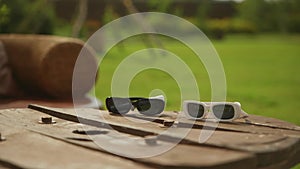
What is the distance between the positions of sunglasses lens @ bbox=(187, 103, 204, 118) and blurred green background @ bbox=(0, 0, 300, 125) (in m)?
0.59

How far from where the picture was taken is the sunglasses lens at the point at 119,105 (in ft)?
4.56

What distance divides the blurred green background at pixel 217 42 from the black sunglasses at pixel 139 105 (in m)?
0.52

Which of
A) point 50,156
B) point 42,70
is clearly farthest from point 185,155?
point 42,70

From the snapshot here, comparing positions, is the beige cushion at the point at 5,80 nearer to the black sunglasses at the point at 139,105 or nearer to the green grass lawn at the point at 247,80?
the green grass lawn at the point at 247,80

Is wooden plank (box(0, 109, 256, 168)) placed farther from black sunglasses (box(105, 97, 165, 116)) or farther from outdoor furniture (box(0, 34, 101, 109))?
outdoor furniture (box(0, 34, 101, 109))

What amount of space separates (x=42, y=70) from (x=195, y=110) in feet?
4.73

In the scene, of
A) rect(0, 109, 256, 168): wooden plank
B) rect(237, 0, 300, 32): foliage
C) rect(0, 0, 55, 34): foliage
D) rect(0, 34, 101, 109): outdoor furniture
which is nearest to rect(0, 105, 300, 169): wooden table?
rect(0, 109, 256, 168): wooden plank

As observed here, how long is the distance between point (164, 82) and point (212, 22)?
506 cm

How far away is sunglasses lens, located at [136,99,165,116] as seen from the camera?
1354 mm

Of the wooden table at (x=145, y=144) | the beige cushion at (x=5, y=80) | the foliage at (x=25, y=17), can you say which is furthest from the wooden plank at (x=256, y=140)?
the foliage at (x=25, y=17)

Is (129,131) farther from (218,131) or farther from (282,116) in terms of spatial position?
(282,116)

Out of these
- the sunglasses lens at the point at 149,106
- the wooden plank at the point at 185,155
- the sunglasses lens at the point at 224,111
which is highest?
the sunglasses lens at the point at 149,106

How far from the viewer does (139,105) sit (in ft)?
4.46

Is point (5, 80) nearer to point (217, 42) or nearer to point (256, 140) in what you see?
point (256, 140)
